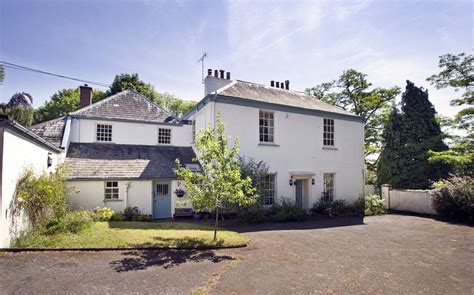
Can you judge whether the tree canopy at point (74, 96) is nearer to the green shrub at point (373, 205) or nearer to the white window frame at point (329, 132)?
the white window frame at point (329, 132)

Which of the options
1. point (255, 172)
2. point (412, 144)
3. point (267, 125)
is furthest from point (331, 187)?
point (412, 144)

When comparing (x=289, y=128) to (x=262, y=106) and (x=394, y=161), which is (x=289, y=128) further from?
(x=394, y=161)

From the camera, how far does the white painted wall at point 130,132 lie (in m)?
16.4

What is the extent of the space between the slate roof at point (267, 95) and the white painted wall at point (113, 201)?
728 cm

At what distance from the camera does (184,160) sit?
17.2 m

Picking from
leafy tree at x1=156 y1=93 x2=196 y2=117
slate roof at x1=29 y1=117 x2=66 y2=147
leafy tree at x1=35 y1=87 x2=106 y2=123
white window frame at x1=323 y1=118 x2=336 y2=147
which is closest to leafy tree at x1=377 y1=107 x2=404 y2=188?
white window frame at x1=323 y1=118 x2=336 y2=147

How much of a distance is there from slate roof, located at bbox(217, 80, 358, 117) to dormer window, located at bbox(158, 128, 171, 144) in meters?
5.56

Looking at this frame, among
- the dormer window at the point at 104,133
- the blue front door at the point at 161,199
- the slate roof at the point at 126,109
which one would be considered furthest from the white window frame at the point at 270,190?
the dormer window at the point at 104,133

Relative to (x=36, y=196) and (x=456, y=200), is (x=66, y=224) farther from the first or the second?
(x=456, y=200)

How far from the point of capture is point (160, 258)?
7.58 metres

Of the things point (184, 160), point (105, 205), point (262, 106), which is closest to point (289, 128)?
point (262, 106)

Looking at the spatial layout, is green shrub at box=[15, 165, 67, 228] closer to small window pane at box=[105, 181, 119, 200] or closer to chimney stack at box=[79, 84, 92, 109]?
small window pane at box=[105, 181, 119, 200]

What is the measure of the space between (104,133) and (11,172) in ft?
31.4

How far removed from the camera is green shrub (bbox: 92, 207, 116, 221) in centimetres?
1257
